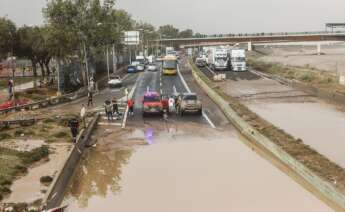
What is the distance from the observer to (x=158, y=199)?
903 inches

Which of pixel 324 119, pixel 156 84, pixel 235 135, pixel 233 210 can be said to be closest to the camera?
pixel 233 210

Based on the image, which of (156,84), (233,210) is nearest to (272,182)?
(233,210)

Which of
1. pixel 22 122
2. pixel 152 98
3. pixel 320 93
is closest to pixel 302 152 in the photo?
pixel 152 98

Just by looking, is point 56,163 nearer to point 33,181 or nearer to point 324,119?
point 33,181

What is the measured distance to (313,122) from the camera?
137ft

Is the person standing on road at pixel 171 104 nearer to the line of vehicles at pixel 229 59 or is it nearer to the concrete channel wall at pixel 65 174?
the concrete channel wall at pixel 65 174

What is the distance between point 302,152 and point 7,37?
64.2 meters

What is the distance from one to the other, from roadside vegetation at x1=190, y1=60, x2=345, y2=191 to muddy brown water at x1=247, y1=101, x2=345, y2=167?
95 cm

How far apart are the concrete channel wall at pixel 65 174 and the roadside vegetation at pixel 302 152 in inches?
450

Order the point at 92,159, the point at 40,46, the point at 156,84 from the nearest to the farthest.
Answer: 1. the point at 92,159
2. the point at 156,84
3. the point at 40,46

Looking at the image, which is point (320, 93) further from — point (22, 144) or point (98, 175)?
point (98, 175)

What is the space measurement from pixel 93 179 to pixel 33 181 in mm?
3083

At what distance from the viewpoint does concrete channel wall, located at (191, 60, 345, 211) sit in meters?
21.7

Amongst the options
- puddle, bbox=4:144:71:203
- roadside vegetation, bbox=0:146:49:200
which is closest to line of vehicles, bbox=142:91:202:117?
puddle, bbox=4:144:71:203
